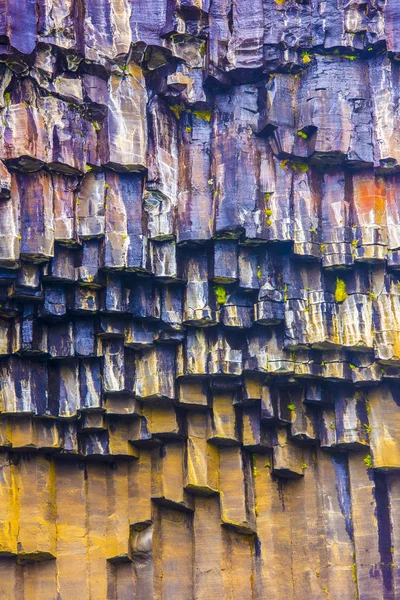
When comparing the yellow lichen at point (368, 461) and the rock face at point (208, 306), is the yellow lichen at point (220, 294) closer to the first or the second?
the rock face at point (208, 306)

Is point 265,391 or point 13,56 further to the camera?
point 265,391

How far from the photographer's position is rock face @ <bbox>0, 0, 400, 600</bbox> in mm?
14992

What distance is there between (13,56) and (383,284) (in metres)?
5.11

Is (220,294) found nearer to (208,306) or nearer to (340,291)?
(208,306)

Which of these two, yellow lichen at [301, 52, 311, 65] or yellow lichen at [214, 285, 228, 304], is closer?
yellow lichen at [214, 285, 228, 304]

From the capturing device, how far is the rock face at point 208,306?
49.2 feet

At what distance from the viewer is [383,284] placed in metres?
→ 15.3

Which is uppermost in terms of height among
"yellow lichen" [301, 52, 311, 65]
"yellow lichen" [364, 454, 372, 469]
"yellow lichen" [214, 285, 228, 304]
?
"yellow lichen" [301, 52, 311, 65]

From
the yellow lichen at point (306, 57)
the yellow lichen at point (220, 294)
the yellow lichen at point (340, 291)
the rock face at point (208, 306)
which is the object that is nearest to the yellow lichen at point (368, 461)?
the rock face at point (208, 306)

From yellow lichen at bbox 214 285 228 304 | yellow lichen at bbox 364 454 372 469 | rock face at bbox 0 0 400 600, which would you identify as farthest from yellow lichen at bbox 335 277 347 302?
yellow lichen at bbox 364 454 372 469

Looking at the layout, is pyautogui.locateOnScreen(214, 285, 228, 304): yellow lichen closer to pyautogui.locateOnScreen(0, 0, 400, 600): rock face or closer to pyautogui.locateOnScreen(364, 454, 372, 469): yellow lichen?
pyautogui.locateOnScreen(0, 0, 400, 600): rock face

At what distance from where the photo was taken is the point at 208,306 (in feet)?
50.0

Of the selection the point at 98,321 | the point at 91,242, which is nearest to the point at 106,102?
the point at 91,242

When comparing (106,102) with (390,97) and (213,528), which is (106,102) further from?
(213,528)
